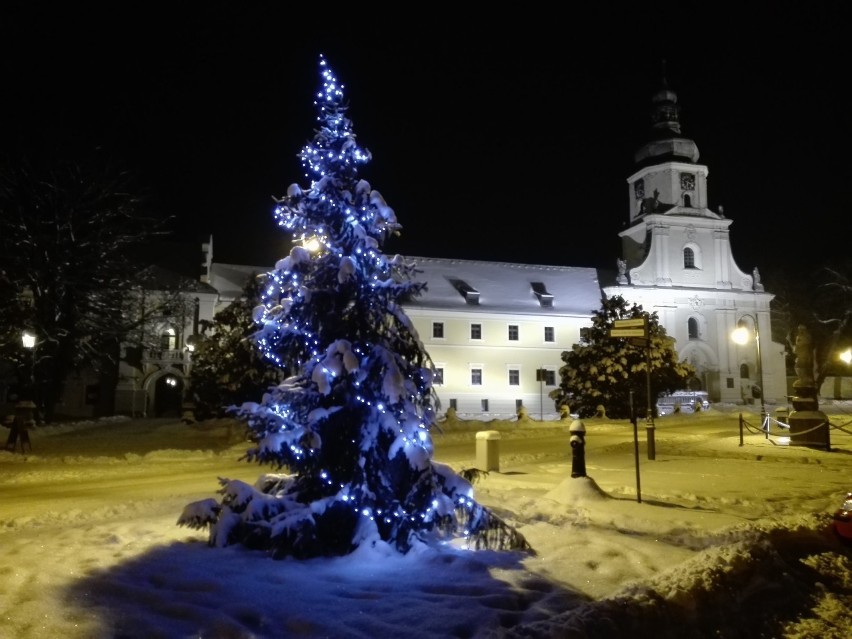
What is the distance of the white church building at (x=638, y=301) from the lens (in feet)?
187

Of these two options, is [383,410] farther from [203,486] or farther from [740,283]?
[740,283]

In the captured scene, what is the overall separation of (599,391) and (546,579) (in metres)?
35.8

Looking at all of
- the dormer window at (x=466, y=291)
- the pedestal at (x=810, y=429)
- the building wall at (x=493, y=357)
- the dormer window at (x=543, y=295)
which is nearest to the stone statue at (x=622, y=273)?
the dormer window at (x=543, y=295)

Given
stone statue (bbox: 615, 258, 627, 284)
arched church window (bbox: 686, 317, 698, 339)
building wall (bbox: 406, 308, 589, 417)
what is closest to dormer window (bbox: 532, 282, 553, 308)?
building wall (bbox: 406, 308, 589, 417)

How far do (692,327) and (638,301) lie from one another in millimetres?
5273

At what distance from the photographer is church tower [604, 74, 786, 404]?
5997cm

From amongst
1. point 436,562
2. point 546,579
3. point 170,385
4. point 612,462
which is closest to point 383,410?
point 436,562

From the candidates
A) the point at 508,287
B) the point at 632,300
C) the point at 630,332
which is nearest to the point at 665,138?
the point at 632,300

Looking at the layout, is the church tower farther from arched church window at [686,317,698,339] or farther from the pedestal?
the pedestal

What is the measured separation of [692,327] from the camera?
61344mm

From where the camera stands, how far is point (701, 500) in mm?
12789

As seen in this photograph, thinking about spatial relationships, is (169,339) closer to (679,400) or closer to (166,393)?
(166,393)

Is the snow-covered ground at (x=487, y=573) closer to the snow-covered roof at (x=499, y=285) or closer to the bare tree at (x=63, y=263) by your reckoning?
the bare tree at (x=63, y=263)

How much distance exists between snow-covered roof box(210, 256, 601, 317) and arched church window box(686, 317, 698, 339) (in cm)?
767
